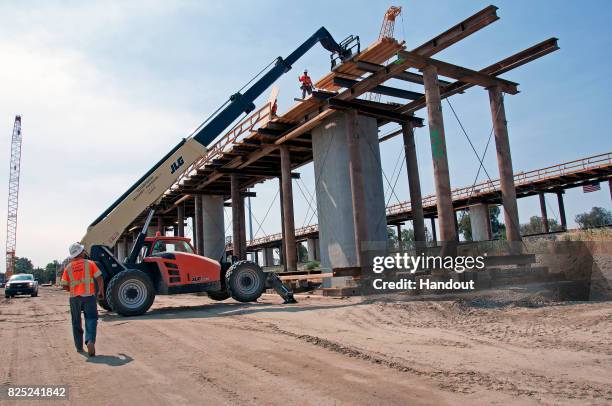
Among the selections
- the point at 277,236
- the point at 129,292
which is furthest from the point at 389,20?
the point at 277,236

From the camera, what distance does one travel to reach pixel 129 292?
1164cm

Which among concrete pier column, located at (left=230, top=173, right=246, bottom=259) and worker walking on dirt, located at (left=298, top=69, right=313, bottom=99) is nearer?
worker walking on dirt, located at (left=298, top=69, right=313, bottom=99)

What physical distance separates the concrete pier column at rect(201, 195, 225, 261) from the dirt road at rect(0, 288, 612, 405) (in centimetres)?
2212

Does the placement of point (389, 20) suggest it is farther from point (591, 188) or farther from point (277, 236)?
point (277, 236)

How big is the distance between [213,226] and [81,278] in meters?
25.4

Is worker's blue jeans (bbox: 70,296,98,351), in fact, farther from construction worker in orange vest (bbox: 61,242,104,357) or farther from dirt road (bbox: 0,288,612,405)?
dirt road (bbox: 0,288,612,405)

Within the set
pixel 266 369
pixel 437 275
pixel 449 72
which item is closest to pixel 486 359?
pixel 266 369

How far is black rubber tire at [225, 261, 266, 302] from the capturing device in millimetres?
13414

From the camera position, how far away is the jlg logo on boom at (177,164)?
552 inches

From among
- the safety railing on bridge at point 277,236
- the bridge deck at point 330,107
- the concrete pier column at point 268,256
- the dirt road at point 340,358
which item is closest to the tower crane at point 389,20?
the bridge deck at point 330,107

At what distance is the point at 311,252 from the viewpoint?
58094 millimetres

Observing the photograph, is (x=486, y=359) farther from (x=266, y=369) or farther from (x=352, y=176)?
(x=352, y=176)

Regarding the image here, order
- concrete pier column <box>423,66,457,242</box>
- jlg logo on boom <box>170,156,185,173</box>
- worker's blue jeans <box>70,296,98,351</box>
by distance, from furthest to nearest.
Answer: jlg logo on boom <box>170,156,185,173</box>, concrete pier column <box>423,66,457,242</box>, worker's blue jeans <box>70,296,98,351</box>

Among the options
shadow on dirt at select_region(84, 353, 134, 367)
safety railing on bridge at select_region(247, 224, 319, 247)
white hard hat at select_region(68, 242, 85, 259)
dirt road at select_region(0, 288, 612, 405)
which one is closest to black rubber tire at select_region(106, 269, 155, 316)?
dirt road at select_region(0, 288, 612, 405)
